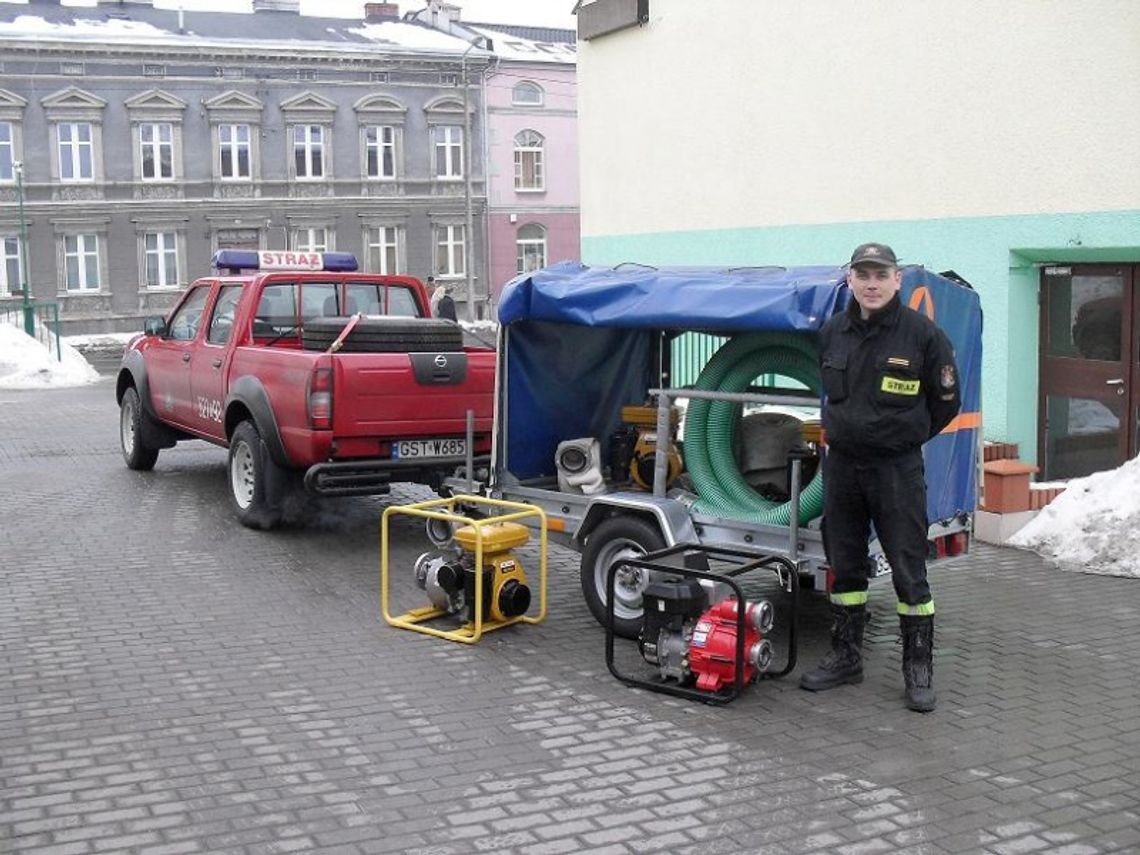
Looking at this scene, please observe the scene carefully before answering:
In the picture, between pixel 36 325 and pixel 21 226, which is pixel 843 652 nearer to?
pixel 36 325

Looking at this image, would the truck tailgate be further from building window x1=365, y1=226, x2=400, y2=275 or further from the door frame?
building window x1=365, y1=226, x2=400, y2=275

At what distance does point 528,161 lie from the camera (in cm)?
5212

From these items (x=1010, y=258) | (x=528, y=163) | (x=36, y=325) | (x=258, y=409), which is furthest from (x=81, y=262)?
(x=1010, y=258)

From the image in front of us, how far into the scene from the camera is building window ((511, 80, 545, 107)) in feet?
170

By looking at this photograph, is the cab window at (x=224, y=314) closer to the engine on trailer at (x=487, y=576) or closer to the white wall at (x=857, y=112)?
the engine on trailer at (x=487, y=576)

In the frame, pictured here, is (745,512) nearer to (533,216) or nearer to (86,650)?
(86,650)

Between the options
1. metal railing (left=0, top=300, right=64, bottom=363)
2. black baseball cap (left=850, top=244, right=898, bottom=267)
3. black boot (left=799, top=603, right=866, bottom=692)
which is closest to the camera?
black baseball cap (left=850, top=244, right=898, bottom=267)

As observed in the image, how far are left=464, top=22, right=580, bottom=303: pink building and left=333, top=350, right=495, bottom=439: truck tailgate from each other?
4103cm

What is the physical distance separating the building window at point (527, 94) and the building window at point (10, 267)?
1917cm

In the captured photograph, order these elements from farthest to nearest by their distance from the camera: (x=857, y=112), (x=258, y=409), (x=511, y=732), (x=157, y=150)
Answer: (x=157, y=150) < (x=857, y=112) < (x=258, y=409) < (x=511, y=732)

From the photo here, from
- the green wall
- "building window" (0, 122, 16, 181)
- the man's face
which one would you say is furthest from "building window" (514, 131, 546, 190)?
the man's face

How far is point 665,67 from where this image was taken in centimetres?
1582

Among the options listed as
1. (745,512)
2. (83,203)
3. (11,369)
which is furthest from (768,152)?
(83,203)

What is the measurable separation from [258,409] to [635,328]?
3601 mm
